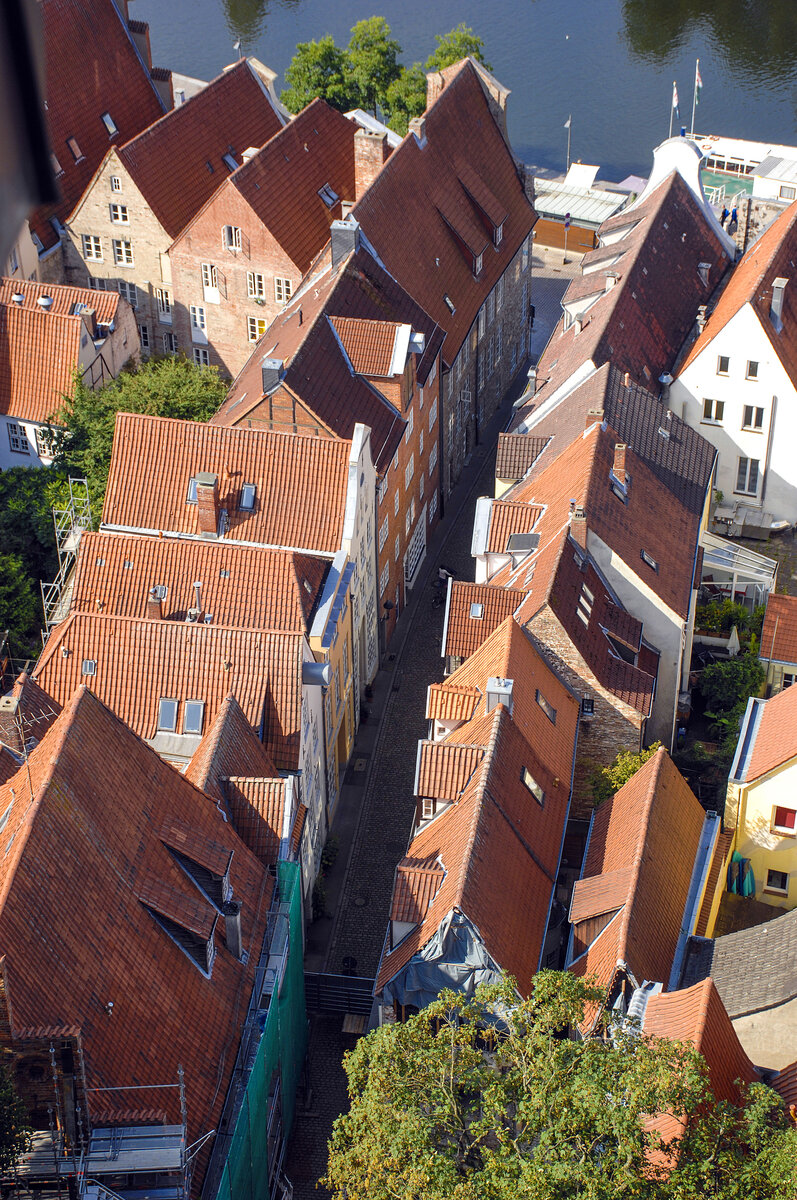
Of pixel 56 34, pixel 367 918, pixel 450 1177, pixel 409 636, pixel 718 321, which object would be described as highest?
pixel 56 34

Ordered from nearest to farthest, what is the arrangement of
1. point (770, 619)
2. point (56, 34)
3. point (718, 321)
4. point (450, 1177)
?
point (450, 1177)
point (770, 619)
point (718, 321)
point (56, 34)

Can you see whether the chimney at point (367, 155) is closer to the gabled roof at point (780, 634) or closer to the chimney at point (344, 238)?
the chimney at point (344, 238)

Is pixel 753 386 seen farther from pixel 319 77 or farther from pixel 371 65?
pixel 319 77

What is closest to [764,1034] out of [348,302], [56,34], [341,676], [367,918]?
[367,918]

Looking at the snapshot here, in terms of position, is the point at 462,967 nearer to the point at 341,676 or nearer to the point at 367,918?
the point at 367,918

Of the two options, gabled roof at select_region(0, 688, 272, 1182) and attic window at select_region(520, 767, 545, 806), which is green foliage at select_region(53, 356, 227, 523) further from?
gabled roof at select_region(0, 688, 272, 1182)

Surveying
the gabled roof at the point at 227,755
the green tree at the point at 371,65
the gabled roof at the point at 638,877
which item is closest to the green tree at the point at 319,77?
the green tree at the point at 371,65

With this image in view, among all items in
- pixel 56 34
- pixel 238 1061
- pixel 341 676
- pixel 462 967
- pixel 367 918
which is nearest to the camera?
pixel 238 1061
